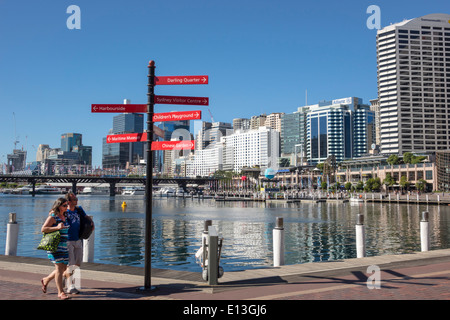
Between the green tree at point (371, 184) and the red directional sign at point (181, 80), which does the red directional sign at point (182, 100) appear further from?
the green tree at point (371, 184)

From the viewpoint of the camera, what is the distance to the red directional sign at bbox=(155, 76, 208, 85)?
471 inches

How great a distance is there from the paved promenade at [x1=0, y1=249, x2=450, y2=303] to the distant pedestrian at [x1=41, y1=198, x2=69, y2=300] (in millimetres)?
440

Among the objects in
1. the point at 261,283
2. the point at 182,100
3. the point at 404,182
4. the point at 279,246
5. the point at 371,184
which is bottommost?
the point at 261,283

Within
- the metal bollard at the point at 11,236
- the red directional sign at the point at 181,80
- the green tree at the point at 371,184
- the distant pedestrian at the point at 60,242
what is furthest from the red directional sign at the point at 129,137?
the green tree at the point at 371,184

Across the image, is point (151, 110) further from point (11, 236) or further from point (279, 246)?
point (11, 236)

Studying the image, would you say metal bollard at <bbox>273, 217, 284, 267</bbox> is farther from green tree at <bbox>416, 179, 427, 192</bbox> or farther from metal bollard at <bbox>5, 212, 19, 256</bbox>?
green tree at <bbox>416, 179, 427, 192</bbox>

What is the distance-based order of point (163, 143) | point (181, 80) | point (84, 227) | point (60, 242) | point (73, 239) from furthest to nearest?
1. point (181, 80)
2. point (163, 143)
3. point (84, 227)
4. point (73, 239)
5. point (60, 242)

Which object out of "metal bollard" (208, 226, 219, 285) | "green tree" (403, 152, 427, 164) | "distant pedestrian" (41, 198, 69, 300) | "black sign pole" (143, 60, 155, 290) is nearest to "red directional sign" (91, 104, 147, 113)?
"black sign pole" (143, 60, 155, 290)

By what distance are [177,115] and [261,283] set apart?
5721mm

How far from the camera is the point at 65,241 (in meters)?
10.6

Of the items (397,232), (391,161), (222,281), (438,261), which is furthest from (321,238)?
(391,161)

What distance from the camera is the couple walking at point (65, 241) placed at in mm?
10406

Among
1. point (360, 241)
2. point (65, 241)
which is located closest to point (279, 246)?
point (360, 241)
